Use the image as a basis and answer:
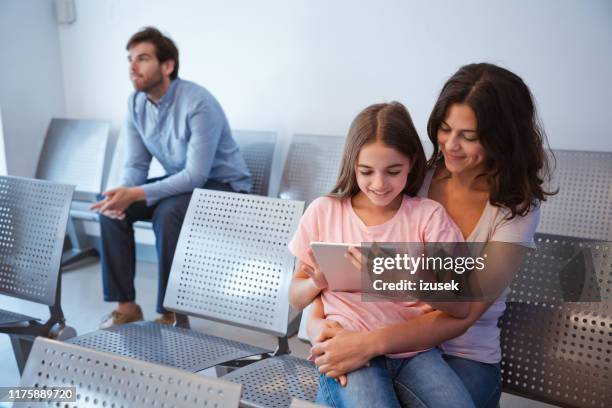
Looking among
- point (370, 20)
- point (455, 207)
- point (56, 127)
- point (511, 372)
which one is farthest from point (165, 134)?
point (511, 372)

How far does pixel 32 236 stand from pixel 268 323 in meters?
1.06

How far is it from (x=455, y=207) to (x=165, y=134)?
1.91 meters

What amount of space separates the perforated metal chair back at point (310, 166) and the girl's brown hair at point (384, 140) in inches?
64.4

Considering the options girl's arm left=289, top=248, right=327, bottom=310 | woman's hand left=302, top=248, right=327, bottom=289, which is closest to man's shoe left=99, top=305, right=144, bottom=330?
girl's arm left=289, top=248, right=327, bottom=310

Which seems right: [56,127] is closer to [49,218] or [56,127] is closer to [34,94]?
[34,94]

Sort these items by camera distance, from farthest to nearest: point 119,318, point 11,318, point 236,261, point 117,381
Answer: point 119,318 < point 11,318 < point 236,261 < point 117,381

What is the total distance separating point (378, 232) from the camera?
142cm

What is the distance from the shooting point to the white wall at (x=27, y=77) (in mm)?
3887

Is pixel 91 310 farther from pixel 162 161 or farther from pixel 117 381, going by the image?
pixel 117 381

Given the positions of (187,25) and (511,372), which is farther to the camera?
(187,25)

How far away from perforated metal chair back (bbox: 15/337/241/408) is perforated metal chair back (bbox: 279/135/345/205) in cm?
214

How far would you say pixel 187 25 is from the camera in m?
3.73

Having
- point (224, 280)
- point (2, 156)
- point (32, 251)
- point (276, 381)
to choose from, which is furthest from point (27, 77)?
point (276, 381)

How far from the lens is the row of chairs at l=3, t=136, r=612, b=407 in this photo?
1.49 meters
